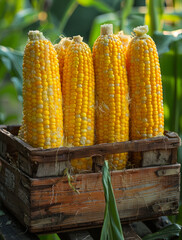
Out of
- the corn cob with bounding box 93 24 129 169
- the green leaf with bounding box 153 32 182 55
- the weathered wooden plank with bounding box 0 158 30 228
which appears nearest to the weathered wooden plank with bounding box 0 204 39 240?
the weathered wooden plank with bounding box 0 158 30 228

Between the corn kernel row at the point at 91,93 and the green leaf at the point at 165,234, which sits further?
the green leaf at the point at 165,234

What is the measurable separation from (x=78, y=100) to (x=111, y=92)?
0.11 metres

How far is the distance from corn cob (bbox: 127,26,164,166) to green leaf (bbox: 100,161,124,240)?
24cm

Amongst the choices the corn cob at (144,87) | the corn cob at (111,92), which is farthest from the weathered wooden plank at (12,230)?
the corn cob at (144,87)

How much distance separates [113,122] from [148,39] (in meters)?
0.30

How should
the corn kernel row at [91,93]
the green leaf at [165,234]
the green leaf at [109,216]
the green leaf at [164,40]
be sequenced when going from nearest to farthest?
the green leaf at [109,216]
the corn kernel row at [91,93]
the green leaf at [165,234]
the green leaf at [164,40]

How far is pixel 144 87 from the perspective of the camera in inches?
48.1

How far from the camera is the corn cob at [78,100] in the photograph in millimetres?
1185

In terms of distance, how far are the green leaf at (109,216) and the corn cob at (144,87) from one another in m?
0.24

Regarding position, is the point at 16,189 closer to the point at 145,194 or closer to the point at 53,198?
the point at 53,198

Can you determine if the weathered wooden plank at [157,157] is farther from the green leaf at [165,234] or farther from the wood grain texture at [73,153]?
the green leaf at [165,234]

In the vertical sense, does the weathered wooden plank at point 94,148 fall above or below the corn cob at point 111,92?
below

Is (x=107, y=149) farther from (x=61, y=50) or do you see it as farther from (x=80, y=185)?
(x=61, y=50)

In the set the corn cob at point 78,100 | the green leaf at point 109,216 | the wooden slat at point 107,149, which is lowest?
the green leaf at point 109,216
